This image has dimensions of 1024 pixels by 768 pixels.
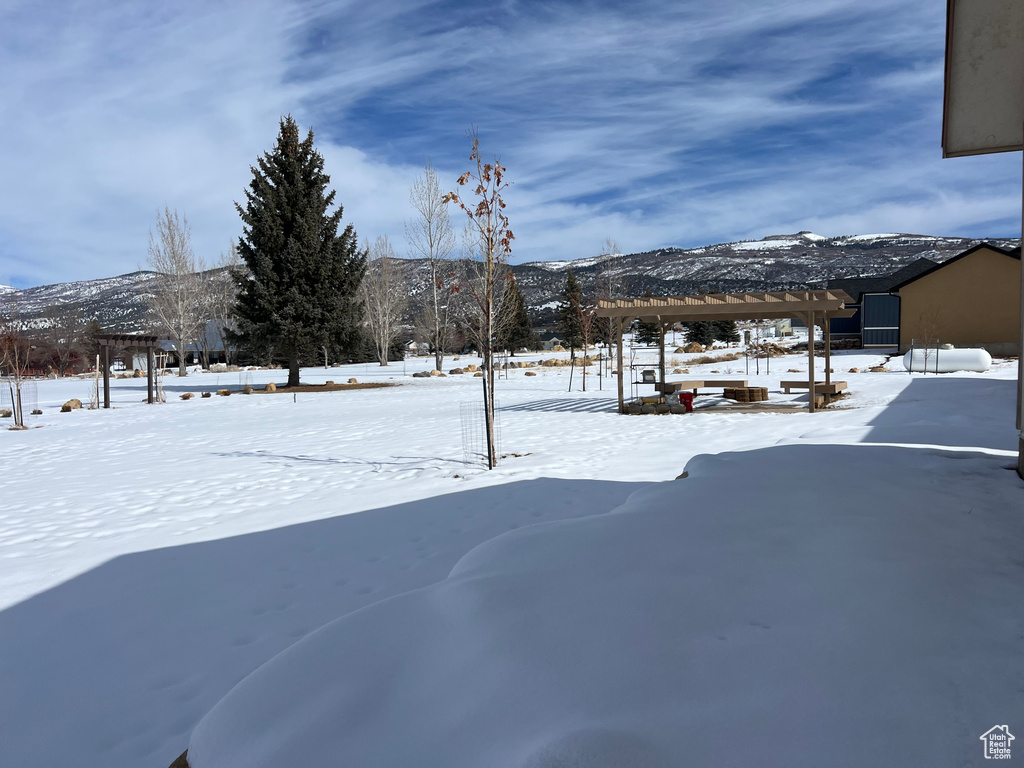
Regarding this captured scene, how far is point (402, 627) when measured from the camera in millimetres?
2422

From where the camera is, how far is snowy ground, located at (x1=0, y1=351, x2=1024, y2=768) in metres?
2.88

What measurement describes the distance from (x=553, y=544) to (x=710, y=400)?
13.0m

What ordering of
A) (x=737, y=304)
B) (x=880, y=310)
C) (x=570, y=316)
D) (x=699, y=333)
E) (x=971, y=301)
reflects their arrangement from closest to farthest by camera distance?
(x=737, y=304), (x=971, y=301), (x=880, y=310), (x=570, y=316), (x=699, y=333)

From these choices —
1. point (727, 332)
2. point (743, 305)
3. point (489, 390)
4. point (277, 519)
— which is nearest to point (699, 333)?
point (727, 332)

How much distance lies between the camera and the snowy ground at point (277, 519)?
2877 mm

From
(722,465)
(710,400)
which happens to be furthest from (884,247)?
(722,465)

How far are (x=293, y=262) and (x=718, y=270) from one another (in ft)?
457

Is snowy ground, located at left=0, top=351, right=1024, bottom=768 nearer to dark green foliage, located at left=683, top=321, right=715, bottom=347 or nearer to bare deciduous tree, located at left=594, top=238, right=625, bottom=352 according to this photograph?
bare deciduous tree, located at left=594, top=238, right=625, bottom=352

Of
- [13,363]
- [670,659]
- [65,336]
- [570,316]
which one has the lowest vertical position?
[670,659]

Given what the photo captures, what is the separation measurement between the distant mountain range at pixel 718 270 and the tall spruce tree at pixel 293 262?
3298 inches

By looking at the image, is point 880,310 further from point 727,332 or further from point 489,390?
point 489,390

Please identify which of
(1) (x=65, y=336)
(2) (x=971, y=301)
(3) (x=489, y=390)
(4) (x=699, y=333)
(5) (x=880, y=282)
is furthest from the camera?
(1) (x=65, y=336)

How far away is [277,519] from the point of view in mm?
5715

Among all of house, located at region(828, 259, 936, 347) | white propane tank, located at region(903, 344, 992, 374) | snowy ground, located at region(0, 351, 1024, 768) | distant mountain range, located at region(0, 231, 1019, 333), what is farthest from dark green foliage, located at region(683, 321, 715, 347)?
distant mountain range, located at region(0, 231, 1019, 333)
